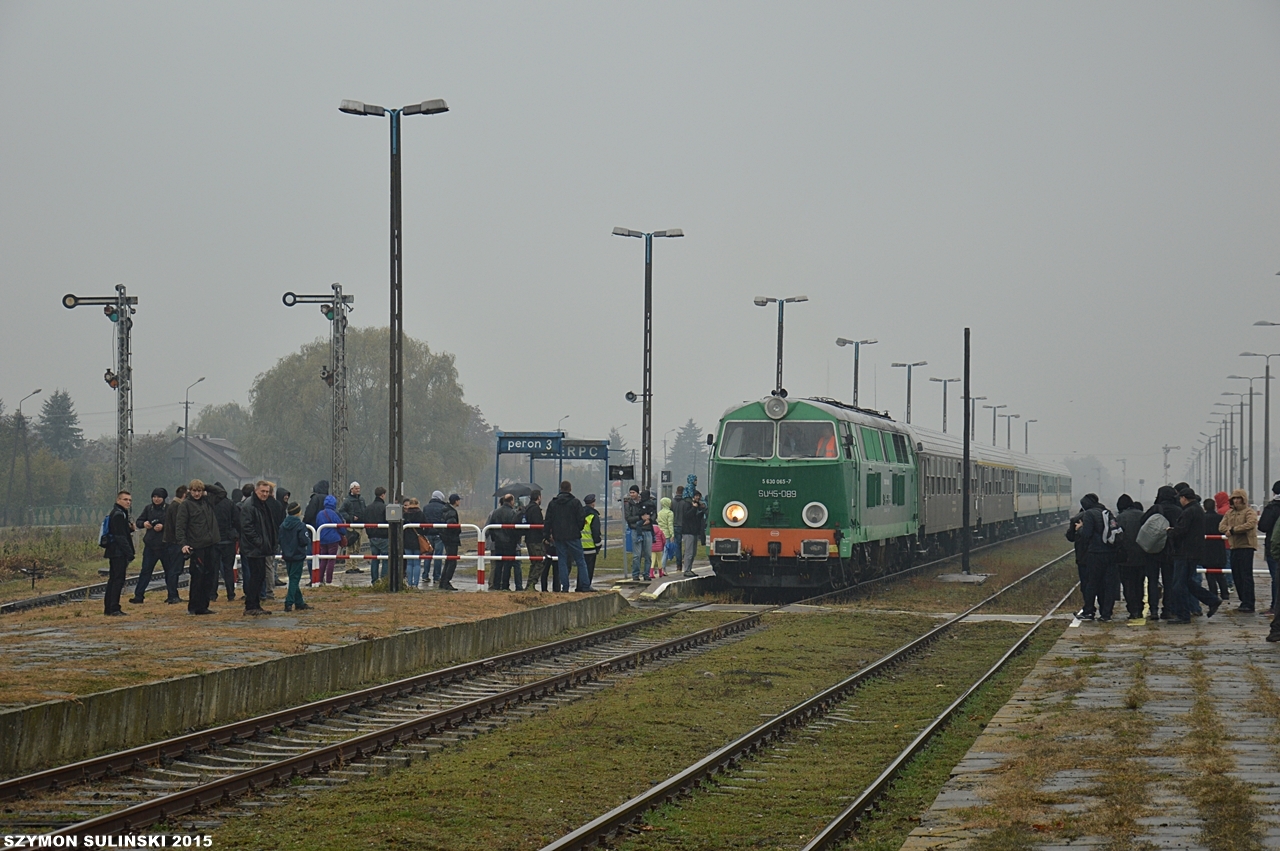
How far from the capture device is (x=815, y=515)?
25859 mm

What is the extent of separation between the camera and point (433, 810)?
9234 millimetres

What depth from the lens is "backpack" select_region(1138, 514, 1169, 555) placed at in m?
19.3

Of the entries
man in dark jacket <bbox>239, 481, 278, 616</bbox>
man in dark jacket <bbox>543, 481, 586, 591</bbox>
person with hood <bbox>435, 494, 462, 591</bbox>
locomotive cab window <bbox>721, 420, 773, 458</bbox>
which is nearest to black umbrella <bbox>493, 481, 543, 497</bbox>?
person with hood <bbox>435, 494, 462, 591</bbox>

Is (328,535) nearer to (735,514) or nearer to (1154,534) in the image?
(735,514)

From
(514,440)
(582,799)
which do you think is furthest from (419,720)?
(514,440)

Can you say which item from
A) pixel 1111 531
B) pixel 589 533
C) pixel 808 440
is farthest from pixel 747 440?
pixel 1111 531

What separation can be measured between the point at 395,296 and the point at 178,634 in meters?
8.69

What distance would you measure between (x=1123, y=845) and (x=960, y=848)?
82 cm

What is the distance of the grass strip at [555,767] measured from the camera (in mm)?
8641

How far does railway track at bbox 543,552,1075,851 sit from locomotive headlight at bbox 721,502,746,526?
8203mm

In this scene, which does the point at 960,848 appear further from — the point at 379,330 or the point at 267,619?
the point at 379,330

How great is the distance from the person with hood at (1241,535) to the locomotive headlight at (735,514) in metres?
8.28

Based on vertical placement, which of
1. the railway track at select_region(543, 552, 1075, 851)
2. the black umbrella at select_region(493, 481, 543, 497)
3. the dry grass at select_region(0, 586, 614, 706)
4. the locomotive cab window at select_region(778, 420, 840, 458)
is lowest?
the railway track at select_region(543, 552, 1075, 851)

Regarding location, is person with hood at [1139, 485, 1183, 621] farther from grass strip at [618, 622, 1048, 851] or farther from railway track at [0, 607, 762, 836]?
railway track at [0, 607, 762, 836]
